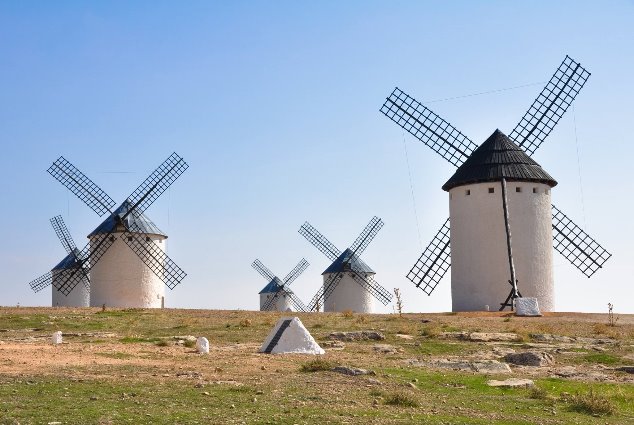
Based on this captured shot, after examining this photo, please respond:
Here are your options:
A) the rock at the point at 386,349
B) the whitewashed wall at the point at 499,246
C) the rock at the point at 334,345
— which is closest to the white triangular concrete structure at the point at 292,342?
the rock at the point at 386,349

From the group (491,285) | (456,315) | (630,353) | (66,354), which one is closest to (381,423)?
(66,354)

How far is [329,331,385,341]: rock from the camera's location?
81.3ft

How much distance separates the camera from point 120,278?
4725cm

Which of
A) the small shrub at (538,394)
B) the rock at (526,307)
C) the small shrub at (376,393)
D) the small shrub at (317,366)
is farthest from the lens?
the rock at (526,307)

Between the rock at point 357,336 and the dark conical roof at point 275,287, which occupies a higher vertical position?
the dark conical roof at point 275,287

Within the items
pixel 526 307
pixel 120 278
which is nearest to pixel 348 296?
pixel 120 278

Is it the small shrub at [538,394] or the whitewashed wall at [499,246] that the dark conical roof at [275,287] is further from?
the small shrub at [538,394]

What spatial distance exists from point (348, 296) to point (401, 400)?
50343mm

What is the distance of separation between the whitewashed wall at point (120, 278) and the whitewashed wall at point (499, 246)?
752 inches

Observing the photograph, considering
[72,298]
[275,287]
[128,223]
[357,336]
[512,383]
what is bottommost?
[512,383]

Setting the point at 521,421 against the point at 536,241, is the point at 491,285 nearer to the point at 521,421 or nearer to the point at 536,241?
the point at 536,241

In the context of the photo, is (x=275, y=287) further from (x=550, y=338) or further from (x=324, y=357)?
(x=324, y=357)

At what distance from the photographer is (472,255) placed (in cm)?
3794

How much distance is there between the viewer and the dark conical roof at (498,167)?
3759 centimetres
